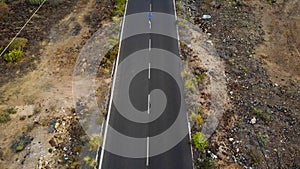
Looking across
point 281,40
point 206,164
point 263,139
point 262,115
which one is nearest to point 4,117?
point 206,164

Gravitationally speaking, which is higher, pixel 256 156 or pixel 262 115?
pixel 262 115

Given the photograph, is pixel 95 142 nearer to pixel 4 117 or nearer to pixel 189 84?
pixel 4 117

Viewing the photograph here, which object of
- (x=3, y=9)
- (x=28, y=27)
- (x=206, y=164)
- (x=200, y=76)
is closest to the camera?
(x=206, y=164)

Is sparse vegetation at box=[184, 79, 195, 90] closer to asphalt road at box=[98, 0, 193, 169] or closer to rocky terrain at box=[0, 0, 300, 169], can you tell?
rocky terrain at box=[0, 0, 300, 169]

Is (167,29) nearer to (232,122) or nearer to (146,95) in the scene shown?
(146,95)

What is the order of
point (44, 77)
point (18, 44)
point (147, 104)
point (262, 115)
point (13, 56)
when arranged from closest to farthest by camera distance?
1. point (262, 115)
2. point (147, 104)
3. point (44, 77)
4. point (13, 56)
5. point (18, 44)

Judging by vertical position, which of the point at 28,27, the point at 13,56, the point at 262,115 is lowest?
the point at 262,115
